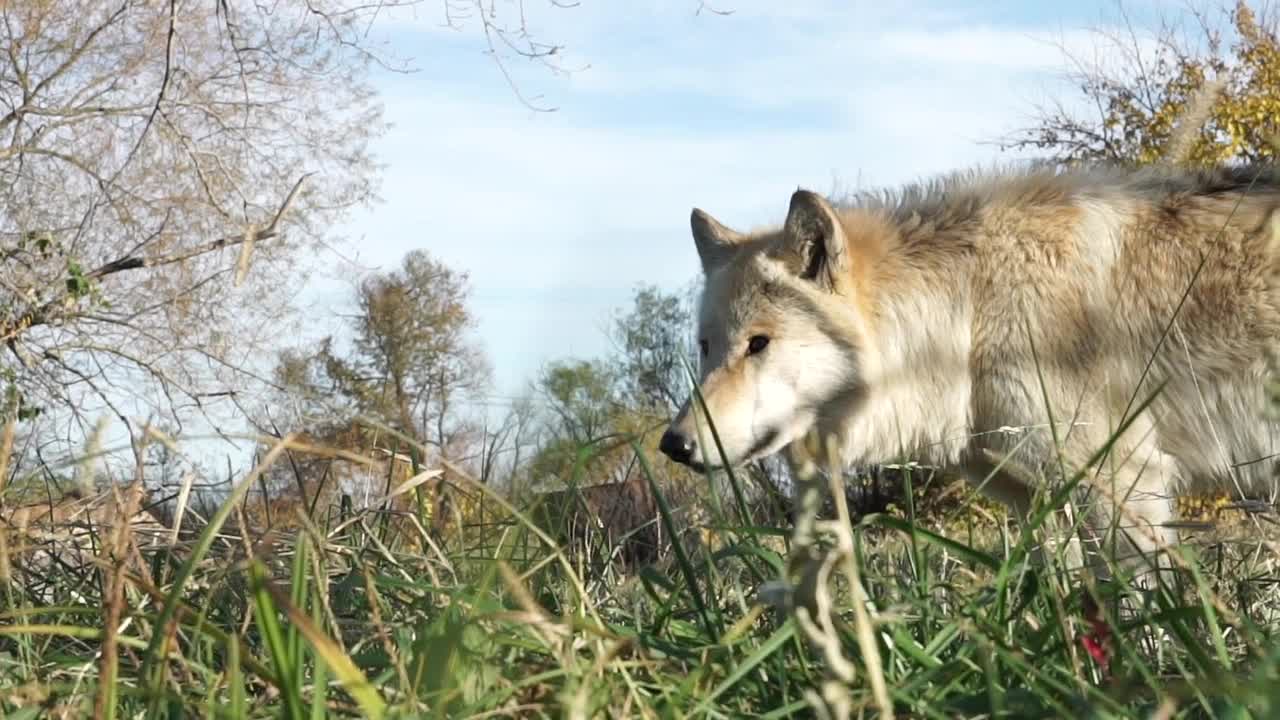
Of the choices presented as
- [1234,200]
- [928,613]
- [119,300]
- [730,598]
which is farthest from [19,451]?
[119,300]

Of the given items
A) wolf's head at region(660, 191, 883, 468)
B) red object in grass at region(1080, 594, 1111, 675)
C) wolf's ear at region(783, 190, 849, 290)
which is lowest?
red object in grass at region(1080, 594, 1111, 675)

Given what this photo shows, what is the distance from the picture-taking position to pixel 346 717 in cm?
198

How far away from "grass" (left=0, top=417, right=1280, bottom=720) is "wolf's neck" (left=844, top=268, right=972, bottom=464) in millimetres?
2500

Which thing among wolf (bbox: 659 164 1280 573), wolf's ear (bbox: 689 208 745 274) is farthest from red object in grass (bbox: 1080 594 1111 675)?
wolf's ear (bbox: 689 208 745 274)

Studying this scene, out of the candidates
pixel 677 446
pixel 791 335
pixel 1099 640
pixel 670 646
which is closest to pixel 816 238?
pixel 791 335

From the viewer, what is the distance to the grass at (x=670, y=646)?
1554mm

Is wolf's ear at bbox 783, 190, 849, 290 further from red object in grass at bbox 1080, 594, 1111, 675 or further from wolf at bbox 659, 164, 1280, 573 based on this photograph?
red object in grass at bbox 1080, 594, 1111, 675

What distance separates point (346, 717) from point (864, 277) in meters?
3.99

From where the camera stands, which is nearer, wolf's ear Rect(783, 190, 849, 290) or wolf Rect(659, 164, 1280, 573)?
wolf Rect(659, 164, 1280, 573)

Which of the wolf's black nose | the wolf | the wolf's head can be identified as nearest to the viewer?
the wolf's black nose

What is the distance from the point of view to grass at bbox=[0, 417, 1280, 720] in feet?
5.10

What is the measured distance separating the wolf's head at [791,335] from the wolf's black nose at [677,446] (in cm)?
38

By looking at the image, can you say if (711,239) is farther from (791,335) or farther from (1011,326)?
(1011,326)

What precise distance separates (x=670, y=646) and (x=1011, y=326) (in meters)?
3.45
